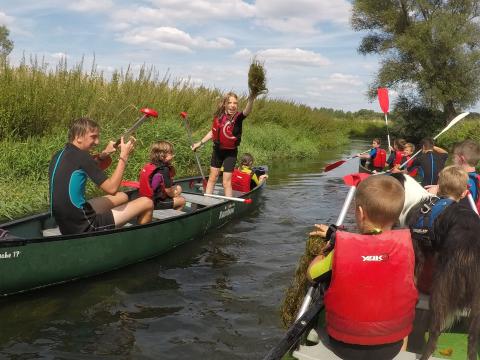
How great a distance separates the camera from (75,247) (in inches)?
181

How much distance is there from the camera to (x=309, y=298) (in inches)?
121

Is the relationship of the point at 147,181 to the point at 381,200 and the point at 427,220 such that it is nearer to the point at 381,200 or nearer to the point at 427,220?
the point at 427,220

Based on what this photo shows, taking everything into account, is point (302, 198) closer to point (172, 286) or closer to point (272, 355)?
point (172, 286)

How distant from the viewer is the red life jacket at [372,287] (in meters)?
2.34

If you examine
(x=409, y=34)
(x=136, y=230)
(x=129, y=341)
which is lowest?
(x=129, y=341)

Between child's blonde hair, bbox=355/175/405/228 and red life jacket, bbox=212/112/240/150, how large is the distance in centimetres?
499

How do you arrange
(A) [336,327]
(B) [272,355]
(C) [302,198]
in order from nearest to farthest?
(B) [272,355]
(A) [336,327]
(C) [302,198]

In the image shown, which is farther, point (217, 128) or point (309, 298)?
point (217, 128)

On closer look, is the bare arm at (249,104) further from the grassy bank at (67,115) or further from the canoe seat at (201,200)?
the grassy bank at (67,115)

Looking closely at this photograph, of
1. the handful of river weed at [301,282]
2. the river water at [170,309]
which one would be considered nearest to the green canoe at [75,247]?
the river water at [170,309]

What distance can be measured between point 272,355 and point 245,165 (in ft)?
23.2

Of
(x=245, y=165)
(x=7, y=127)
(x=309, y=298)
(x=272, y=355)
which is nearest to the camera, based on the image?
(x=272, y=355)

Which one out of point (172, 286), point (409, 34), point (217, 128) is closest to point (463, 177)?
point (172, 286)

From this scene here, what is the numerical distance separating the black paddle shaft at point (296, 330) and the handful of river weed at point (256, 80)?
4283mm
